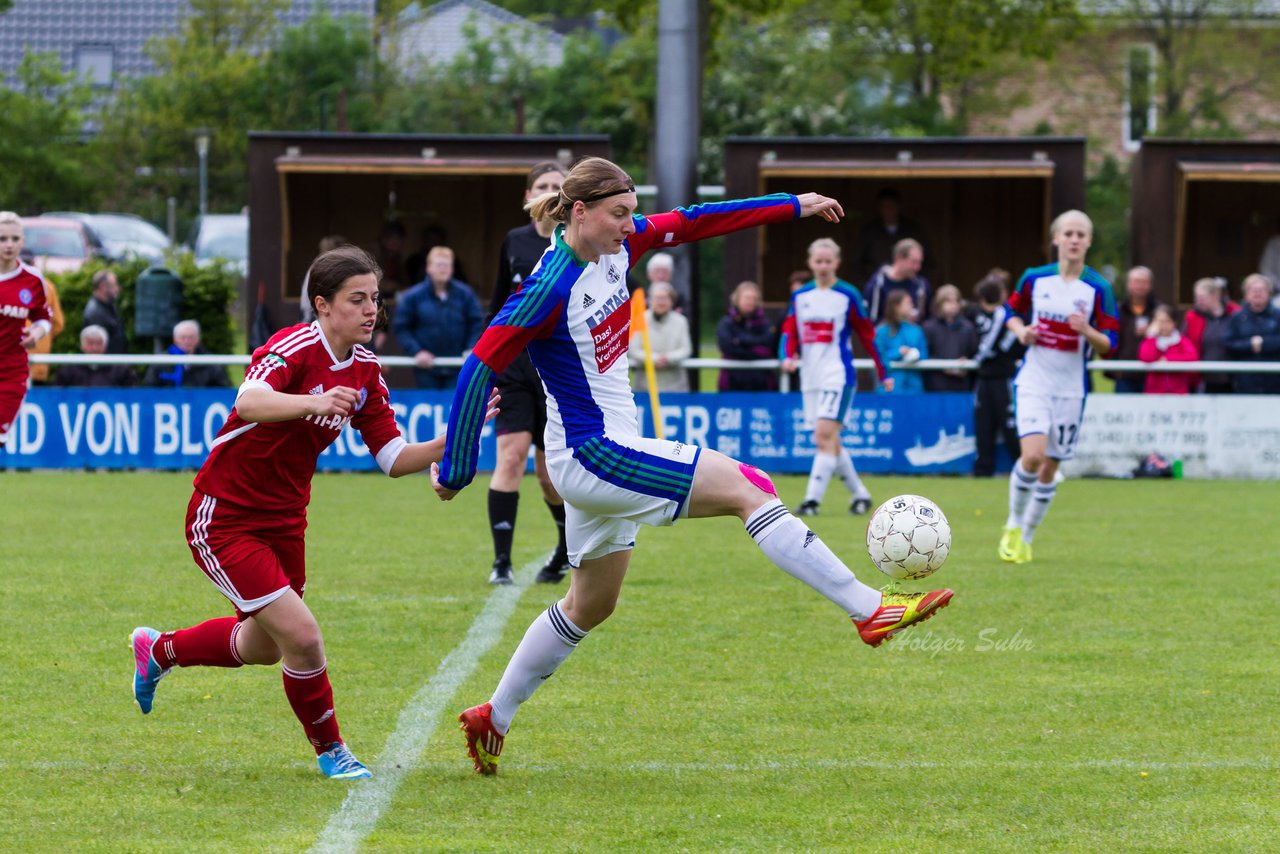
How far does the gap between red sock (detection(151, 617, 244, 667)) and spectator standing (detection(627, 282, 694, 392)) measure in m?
10.6

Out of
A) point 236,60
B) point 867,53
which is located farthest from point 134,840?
point 867,53

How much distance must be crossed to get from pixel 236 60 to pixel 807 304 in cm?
2765

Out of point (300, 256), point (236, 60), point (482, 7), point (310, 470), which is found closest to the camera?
point (310, 470)

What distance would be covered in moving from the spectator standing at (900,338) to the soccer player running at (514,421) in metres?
7.48

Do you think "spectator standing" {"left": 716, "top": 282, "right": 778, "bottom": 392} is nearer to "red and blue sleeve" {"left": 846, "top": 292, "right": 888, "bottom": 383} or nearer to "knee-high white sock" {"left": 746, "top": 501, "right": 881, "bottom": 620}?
"red and blue sleeve" {"left": 846, "top": 292, "right": 888, "bottom": 383}

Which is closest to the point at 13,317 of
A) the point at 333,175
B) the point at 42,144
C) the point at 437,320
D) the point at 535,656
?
the point at 437,320

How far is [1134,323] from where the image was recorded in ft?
63.0

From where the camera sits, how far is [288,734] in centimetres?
609

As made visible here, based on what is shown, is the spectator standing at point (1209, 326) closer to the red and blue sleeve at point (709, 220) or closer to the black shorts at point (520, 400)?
the black shorts at point (520, 400)

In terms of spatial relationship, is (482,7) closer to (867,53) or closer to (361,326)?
(867,53)

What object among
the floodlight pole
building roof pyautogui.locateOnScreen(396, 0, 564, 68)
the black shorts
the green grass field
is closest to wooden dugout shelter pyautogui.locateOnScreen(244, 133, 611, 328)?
the black shorts

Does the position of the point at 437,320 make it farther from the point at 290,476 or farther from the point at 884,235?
the point at 290,476

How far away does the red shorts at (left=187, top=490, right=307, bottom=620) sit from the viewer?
532 centimetres

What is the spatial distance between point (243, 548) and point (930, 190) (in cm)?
1888
